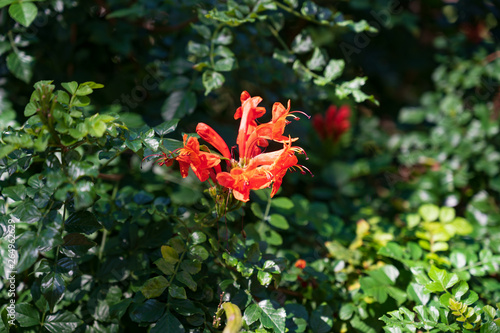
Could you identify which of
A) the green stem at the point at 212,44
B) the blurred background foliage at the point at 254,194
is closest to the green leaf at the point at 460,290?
the blurred background foliage at the point at 254,194

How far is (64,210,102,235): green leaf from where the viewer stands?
94 cm

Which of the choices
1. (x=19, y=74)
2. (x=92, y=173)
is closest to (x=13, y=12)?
(x=19, y=74)

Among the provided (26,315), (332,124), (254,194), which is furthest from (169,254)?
(332,124)

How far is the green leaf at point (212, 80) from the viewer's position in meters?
1.24

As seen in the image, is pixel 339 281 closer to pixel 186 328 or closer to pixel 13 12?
pixel 186 328

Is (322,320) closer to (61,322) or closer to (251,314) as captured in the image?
(251,314)

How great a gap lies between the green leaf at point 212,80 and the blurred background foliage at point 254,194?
1cm

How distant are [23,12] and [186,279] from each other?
842 mm

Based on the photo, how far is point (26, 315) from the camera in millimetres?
986

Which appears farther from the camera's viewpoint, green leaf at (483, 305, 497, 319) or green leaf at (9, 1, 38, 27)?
green leaf at (9, 1, 38, 27)

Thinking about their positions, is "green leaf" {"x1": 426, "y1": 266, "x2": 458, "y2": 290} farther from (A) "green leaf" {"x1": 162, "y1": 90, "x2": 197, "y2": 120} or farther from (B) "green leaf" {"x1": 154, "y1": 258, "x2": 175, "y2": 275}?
(A) "green leaf" {"x1": 162, "y1": 90, "x2": 197, "y2": 120}

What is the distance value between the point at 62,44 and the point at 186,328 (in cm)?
130

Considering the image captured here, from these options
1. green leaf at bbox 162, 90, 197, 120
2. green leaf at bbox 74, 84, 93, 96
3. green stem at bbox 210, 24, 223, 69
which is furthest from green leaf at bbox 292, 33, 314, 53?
green leaf at bbox 74, 84, 93, 96

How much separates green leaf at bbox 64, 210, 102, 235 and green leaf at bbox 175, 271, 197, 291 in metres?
0.22
